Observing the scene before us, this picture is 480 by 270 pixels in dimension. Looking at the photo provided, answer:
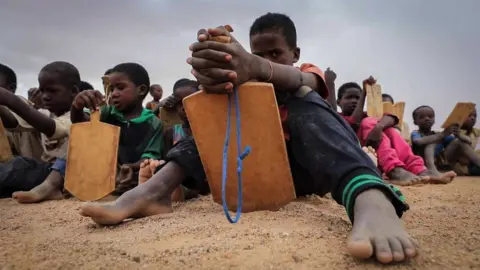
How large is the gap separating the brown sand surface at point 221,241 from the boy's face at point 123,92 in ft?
4.77

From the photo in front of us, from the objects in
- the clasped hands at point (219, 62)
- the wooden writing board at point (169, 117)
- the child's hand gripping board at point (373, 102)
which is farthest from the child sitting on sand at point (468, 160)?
the clasped hands at point (219, 62)

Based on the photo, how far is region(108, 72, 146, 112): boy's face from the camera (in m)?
2.93

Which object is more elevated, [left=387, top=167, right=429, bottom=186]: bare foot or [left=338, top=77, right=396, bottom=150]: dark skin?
[left=338, top=77, right=396, bottom=150]: dark skin

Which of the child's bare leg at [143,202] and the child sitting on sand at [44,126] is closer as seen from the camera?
the child's bare leg at [143,202]

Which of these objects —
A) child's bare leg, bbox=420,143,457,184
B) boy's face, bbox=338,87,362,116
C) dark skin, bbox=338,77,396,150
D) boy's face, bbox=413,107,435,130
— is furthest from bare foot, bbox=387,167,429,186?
boy's face, bbox=413,107,435,130

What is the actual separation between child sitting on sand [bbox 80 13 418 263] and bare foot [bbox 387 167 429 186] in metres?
1.60

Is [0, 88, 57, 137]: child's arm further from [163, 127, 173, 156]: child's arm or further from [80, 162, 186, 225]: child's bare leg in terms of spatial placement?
[80, 162, 186, 225]: child's bare leg

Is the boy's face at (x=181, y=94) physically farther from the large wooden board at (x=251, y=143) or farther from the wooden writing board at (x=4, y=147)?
the large wooden board at (x=251, y=143)

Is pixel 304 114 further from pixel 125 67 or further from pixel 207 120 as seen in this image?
pixel 125 67

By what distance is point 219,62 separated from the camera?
121 cm

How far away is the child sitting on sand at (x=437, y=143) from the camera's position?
14.4 feet

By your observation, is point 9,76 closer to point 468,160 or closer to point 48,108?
point 48,108

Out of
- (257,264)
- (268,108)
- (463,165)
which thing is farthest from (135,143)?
(463,165)

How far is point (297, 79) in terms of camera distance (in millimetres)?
1497
